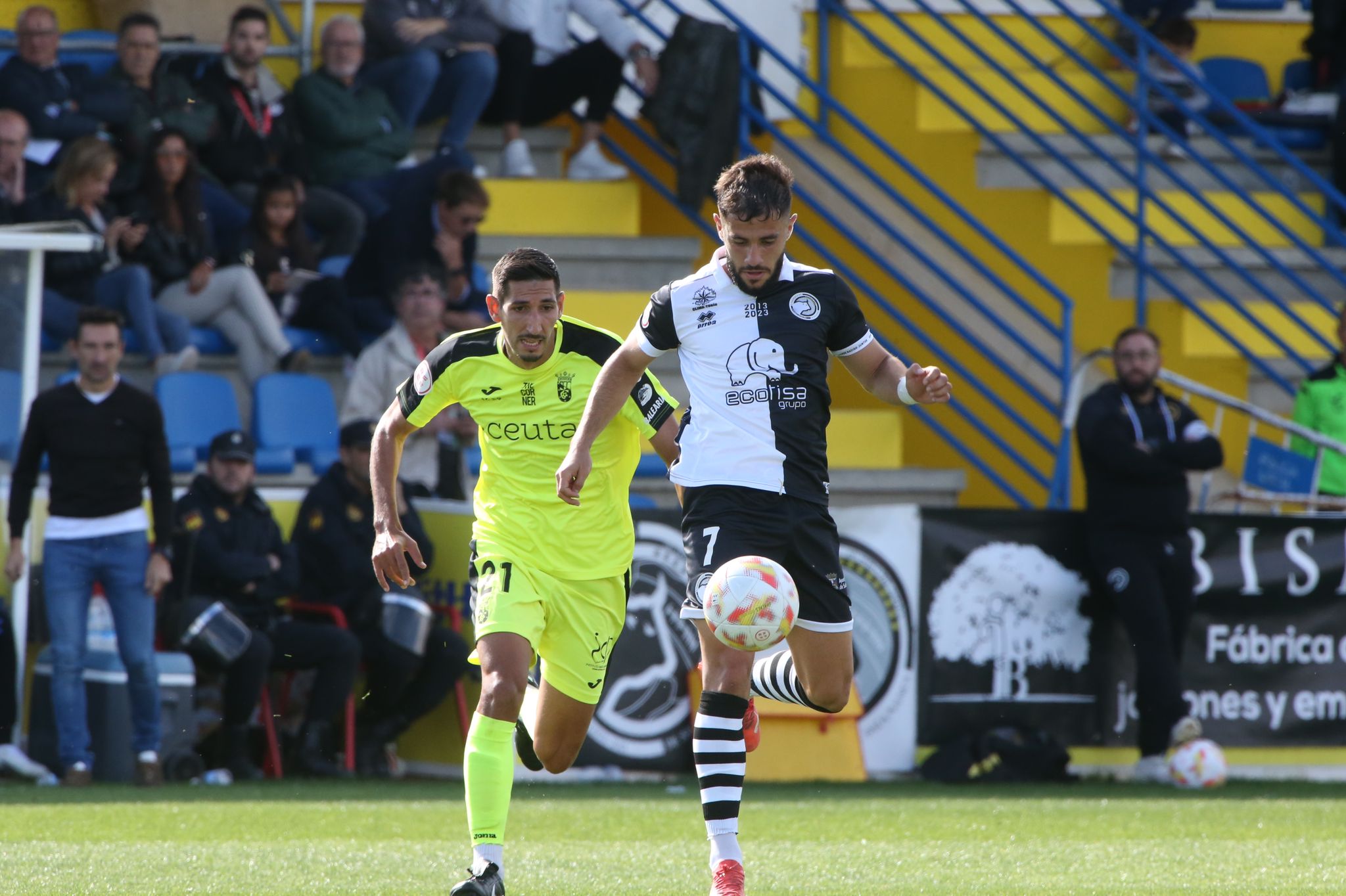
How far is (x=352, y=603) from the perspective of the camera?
1132 centimetres

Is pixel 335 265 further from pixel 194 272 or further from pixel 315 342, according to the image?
pixel 194 272

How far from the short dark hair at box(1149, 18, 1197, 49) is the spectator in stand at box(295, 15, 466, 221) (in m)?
6.83

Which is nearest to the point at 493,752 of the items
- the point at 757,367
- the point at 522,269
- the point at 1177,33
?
the point at 757,367

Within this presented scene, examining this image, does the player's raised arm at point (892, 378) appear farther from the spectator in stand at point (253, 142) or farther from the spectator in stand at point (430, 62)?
the spectator in stand at point (430, 62)

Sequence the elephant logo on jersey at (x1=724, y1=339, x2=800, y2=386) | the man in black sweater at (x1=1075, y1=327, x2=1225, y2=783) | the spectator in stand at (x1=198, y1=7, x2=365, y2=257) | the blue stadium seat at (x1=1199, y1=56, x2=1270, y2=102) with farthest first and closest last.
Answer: the blue stadium seat at (x1=1199, y1=56, x2=1270, y2=102) → the spectator in stand at (x1=198, y1=7, x2=365, y2=257) → the man in black sweater at (x1=1075, y1=327, x2=1225, y2=783) → the elephant logo on jersey at (x1=724, y1=339, x2=800, y2=386)

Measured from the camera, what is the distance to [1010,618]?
38.7 feet

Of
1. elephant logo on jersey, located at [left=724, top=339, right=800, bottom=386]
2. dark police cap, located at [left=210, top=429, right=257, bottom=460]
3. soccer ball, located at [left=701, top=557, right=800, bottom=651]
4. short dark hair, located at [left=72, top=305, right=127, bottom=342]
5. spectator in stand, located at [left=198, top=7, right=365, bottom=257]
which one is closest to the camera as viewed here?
soccer ball, located at [left=701, top=557, right=800, bottom=651]

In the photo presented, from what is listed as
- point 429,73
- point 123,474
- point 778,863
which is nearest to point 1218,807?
point 778,863

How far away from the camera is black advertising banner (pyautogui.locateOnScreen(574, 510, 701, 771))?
11.2m

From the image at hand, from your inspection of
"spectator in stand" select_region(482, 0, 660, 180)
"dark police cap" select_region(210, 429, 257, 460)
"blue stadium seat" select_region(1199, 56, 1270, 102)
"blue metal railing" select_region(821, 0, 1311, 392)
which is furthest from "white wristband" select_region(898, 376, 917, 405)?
"blue stadium seat" select_region(1199, 56, 1270, 102)

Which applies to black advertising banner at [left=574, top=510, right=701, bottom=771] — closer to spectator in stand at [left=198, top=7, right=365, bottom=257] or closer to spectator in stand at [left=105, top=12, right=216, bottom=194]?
spectator in stand at [left=198, top=7, right=365, bottom=257]

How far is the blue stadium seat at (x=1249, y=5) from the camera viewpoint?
1875 cm

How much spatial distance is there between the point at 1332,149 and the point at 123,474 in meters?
10.9

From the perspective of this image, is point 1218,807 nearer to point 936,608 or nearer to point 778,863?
point 936,608
